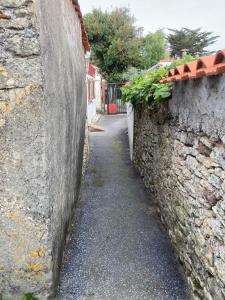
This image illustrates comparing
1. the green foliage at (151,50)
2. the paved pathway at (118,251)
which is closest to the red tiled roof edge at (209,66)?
the paved pathway at (118,251)

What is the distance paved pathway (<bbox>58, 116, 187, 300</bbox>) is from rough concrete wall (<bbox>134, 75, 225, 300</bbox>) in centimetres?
30

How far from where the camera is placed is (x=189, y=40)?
36.7 metres

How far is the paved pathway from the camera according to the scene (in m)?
3.71

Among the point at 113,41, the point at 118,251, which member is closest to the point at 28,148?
the point at 118,251

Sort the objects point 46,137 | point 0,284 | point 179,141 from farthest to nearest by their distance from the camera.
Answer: point 179,141
point 0,284
point 46,137

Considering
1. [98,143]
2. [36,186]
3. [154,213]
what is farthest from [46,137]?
[98,143]

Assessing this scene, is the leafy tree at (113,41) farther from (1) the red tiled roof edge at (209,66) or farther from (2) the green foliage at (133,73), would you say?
(1) the red tiled roof edge at (209,66)

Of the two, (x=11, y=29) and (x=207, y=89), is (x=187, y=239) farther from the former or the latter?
(x=11, y=29)

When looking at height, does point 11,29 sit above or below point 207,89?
above

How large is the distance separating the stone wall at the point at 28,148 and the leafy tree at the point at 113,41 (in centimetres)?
2036

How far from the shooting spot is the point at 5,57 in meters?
2.83

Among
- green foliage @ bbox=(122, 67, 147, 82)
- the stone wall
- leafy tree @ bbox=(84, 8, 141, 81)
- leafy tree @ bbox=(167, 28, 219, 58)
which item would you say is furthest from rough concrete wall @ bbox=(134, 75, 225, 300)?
leafy tree @ bbox=(167, 28, 219, 58)

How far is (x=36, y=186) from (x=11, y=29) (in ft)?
4.74

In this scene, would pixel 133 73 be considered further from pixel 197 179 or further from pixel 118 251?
pixel 197 179
